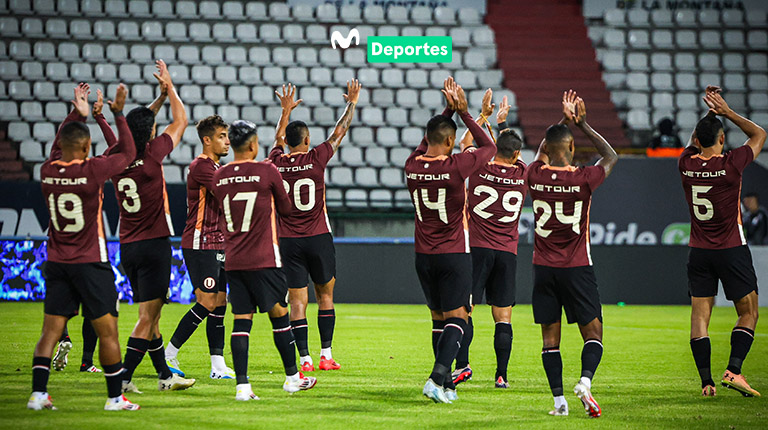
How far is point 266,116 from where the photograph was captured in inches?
877

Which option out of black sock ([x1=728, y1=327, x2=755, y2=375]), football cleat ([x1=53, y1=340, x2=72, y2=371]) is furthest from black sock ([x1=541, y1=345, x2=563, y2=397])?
football cleat ([x1=53, y1=340, x2=72, y2=371])

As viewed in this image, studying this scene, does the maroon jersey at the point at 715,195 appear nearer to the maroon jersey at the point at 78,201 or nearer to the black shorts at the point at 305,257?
the black shorts at the point at 305,257

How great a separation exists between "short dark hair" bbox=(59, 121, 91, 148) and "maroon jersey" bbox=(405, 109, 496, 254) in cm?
231

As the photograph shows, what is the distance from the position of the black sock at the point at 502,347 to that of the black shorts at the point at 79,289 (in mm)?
3332

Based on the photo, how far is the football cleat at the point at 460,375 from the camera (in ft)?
25.5

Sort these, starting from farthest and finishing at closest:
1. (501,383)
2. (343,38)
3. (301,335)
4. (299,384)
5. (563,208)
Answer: (343,38) < (301,335) < (501,383) < (299,384) < (563,208)

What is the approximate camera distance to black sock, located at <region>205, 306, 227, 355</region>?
26.4ft

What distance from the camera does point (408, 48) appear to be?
24.1 metres

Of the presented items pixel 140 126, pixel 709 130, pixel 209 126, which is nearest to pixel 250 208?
pixel 140 126

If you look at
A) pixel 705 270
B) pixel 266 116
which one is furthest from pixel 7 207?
pixel 705 270

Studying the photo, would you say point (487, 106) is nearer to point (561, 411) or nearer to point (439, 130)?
point (439, 130)

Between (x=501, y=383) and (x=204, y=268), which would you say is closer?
(x=501, y=383)

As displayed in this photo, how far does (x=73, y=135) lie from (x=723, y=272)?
209 inches

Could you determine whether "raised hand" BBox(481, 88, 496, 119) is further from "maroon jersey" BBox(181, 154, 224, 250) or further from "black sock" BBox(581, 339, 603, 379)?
"maroon jersey" BBox(181, 154, 224, 250)
